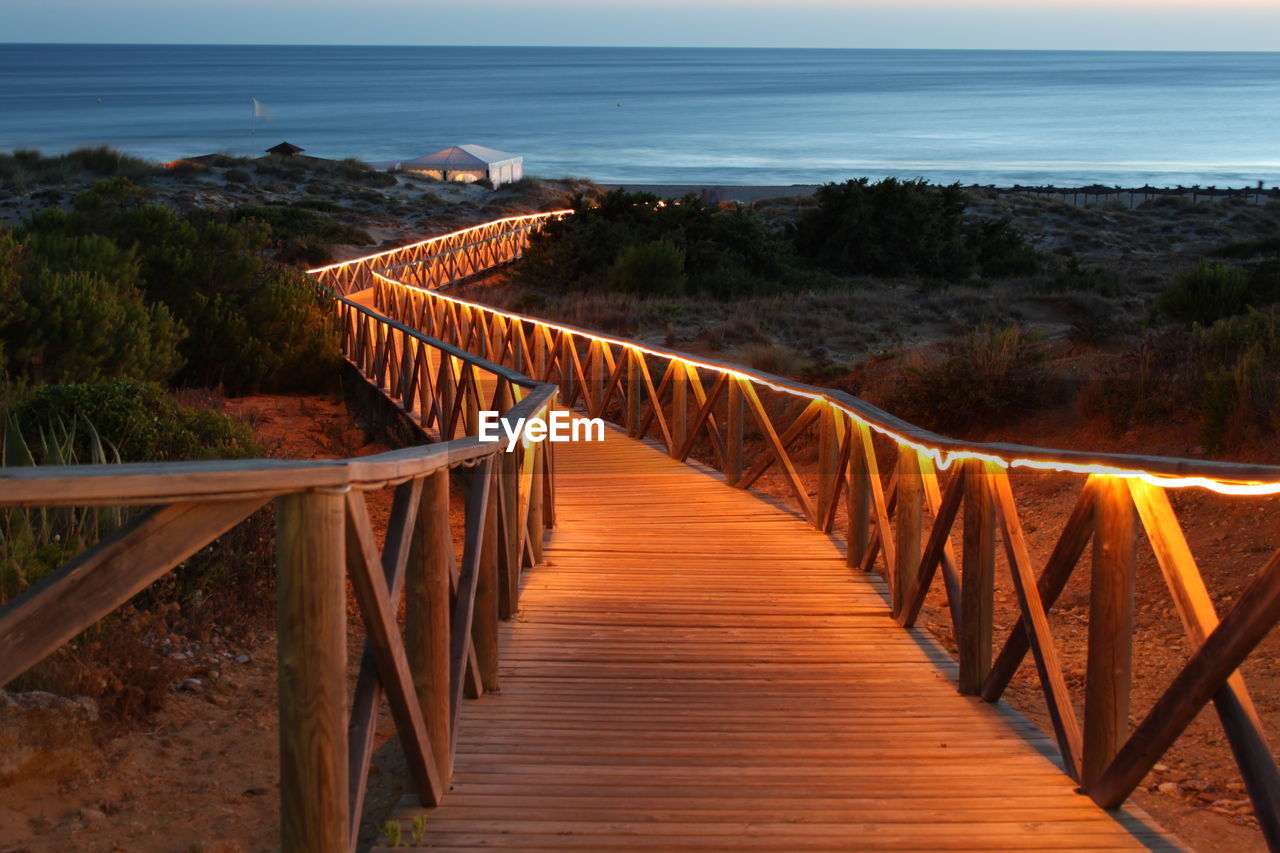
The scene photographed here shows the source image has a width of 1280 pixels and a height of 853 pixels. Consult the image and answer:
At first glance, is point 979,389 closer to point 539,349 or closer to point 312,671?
point 539,349

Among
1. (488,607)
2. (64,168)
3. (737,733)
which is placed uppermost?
(64,168)

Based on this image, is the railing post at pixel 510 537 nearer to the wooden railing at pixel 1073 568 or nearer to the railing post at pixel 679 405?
the wooden railing at pixel 1073 568

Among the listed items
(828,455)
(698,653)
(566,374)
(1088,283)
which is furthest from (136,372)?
(1088,283)

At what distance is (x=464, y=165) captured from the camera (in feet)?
152

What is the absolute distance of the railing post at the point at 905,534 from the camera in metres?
4.89

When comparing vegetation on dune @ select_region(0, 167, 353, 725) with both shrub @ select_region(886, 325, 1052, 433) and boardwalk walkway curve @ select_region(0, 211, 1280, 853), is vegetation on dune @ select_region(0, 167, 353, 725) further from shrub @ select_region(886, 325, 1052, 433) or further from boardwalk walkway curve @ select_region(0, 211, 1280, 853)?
shrub @ select_region(886, 325, 1052, 433)

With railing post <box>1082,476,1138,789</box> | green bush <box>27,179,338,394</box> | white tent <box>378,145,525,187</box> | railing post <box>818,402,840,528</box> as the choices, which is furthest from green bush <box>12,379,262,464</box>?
white tent <box>378,145,525,187</box>

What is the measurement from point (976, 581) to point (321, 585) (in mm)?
2439

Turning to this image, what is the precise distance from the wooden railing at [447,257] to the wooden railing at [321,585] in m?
15.1

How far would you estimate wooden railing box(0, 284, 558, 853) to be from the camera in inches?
67.4

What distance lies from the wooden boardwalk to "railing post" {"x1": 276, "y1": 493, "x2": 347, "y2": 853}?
57cm

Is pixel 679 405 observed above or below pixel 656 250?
below

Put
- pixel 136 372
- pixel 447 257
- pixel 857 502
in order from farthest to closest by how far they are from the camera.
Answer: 1. pixel 447 257
2. pixel 136 372
3. pixel 857 502

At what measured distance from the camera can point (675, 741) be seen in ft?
11.3
